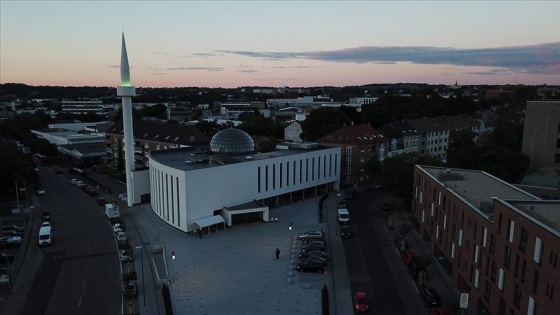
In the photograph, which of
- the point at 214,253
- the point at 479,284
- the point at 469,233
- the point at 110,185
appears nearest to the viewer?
the point at 479,284

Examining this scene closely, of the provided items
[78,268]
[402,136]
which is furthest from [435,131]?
[78,268]

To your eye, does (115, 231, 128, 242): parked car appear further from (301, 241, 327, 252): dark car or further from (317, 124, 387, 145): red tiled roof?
(317, 124, 387, 145): red tiled roof

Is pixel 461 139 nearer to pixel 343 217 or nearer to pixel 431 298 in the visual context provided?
pixel 343 217

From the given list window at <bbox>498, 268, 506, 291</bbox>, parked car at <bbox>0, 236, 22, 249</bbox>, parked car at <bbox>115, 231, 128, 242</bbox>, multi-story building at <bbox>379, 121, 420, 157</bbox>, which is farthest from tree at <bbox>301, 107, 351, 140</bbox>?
window at <bbox>498, 268, 506, 291</bbox>

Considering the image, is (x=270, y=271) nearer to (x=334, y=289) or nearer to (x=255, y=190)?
(x=334, y=289)

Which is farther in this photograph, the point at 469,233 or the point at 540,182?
the point at 540,182

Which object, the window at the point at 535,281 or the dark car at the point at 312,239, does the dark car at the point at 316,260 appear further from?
the window at the point at 535,281

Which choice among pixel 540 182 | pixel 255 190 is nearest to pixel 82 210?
pixel 255 190
